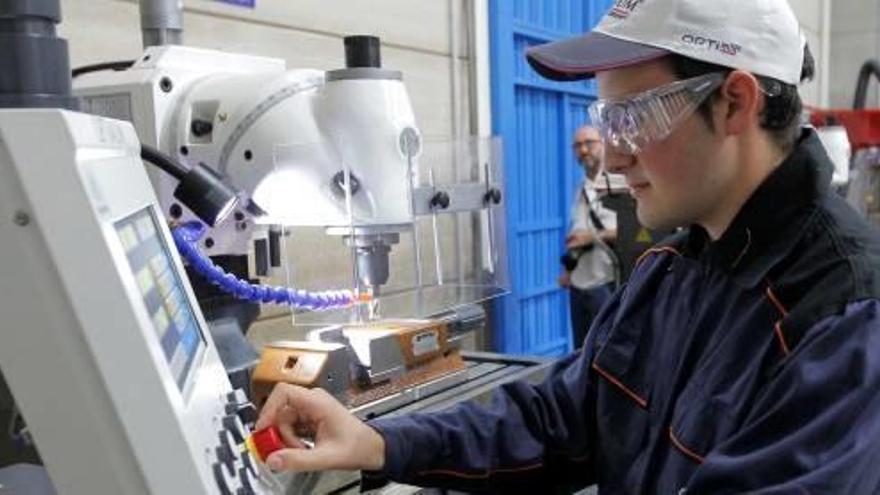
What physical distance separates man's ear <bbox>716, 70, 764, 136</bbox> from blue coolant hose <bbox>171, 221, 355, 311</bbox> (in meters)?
0.70

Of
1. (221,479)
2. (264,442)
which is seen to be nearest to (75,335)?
(221,479)

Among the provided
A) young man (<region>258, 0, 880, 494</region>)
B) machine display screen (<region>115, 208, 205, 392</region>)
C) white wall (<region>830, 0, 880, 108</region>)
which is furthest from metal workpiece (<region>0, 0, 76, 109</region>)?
white wall (<region>830, 0, 880, 108</region>)

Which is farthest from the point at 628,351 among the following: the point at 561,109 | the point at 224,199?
the point at 561,109

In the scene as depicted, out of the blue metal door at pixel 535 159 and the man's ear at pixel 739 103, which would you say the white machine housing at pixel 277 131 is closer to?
the man's ear at pixel 739 103

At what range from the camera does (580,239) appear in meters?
Answer: 3.51

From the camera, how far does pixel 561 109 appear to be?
12.3ft

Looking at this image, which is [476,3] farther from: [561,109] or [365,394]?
[365,394]

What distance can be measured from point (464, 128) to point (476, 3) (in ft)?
1.59

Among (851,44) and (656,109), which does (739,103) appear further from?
(851,44)

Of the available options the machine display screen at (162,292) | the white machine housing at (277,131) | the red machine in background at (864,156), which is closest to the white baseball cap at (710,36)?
the white machine housing at (277,131)

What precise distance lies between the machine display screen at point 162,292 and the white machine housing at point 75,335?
0.05m

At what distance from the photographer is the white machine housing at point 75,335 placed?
488mm

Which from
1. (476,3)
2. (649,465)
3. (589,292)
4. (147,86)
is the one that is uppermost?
(476,3)

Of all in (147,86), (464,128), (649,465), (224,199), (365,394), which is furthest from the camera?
(464,128)
